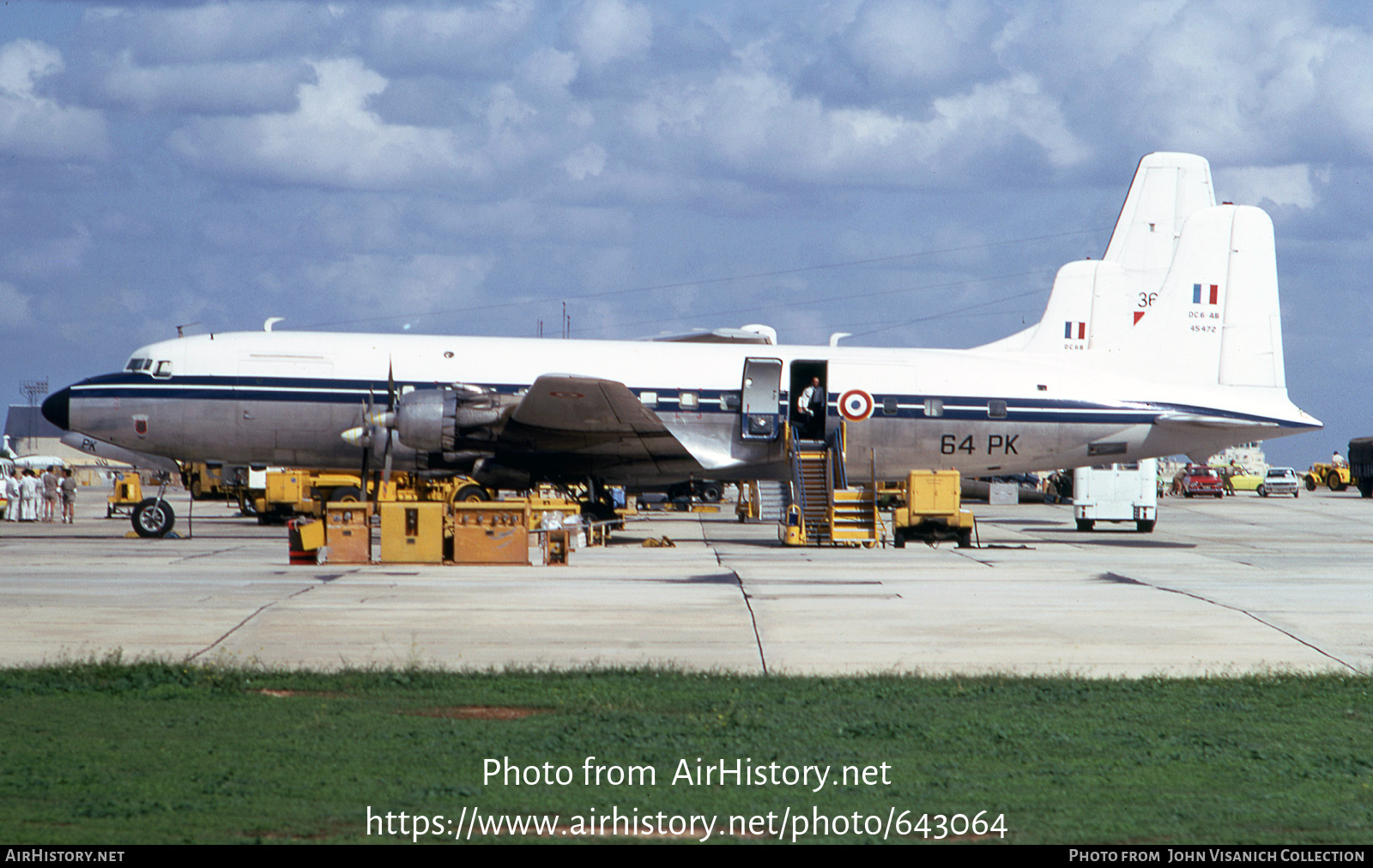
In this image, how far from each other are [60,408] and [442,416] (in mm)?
9693

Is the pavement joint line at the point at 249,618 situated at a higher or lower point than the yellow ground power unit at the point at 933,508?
lower

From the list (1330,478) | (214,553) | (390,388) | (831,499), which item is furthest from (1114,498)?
(1330,478)

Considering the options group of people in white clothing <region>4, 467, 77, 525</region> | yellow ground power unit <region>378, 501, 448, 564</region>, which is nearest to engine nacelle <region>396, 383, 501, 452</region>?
yellow ground power unit <region>378, 501, 448, 564</region>

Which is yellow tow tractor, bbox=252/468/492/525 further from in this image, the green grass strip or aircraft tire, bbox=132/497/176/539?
the green grass strip

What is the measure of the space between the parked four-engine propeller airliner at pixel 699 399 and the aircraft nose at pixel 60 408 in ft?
0.15

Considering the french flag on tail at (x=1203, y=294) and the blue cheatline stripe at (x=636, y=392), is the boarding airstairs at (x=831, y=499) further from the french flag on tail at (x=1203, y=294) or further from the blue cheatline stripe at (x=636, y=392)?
the french flag on tail at (x=1203, y=294)

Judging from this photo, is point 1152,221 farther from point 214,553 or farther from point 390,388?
point 214,553

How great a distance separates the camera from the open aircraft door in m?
29.1

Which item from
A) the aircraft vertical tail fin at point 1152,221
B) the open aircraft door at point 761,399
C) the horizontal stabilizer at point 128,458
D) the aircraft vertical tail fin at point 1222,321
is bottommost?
the horizontal stabilizer at point 128,458

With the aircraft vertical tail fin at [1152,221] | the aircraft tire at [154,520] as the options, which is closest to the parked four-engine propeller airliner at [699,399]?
the aircraft tire at [154,520]

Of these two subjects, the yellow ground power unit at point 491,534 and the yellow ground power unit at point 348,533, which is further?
the yellow ground power unit at point 491,534

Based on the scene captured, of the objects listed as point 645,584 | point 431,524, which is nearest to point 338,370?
point 431,524

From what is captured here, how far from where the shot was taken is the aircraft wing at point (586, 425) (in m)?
25.9

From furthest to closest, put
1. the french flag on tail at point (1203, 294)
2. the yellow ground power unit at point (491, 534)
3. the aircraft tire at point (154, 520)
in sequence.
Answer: the french flag on tail at point (1203, 294), the aircraft tire at point (154, 520), the yellow ground power unit at point (491, 534)
